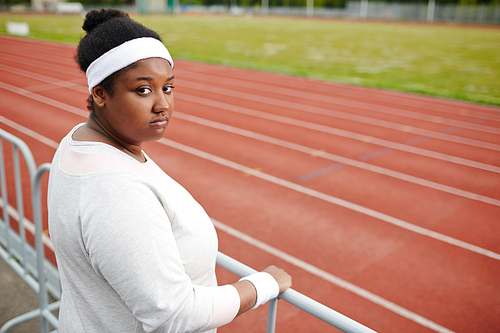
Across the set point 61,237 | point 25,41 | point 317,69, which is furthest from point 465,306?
point 25,41

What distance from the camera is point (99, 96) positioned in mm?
1209

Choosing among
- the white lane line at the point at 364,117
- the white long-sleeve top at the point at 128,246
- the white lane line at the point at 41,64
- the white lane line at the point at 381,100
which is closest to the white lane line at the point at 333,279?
the white long-sleeve top at the point at 128,246

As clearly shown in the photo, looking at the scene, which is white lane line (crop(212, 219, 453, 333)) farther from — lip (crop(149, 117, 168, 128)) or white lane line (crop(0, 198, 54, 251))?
lip (crop(149, 117, 168, 128))

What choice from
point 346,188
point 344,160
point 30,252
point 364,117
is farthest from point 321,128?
point 30,252

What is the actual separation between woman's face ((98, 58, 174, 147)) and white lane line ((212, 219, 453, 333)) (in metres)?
3.22

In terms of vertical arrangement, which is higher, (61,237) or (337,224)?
(61,237)

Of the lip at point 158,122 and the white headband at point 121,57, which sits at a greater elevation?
the white headband at point 121,57

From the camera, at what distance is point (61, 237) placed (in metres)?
1.17

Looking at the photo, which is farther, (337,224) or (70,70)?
(70,70)

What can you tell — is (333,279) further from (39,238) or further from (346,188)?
(39,238)

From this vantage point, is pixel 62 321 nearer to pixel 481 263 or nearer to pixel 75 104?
pixel 481 263

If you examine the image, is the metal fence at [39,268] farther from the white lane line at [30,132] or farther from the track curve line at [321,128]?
the track curve line at [321,128]

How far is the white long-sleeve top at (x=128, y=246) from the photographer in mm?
1001

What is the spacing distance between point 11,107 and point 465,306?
417 inches
